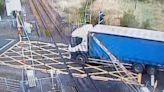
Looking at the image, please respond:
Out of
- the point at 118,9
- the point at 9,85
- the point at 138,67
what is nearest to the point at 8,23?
the point at 118,9

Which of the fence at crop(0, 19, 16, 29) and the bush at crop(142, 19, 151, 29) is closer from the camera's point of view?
the bush at crop(142, 19, 151, 29)

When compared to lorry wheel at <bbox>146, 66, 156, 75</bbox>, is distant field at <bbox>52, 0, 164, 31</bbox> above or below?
above

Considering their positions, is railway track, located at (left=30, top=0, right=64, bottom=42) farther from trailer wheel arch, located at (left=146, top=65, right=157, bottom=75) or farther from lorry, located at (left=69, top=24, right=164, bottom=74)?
trailer wheel arch, located at (left=146, top=65, right=157, bottom=75)

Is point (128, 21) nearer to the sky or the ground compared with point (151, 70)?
nearer to the sky

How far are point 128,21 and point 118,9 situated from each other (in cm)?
200

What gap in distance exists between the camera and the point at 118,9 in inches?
821

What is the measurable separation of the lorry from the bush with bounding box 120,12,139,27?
4174 millimetres

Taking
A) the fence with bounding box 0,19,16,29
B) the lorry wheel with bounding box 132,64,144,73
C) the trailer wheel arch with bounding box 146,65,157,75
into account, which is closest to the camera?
the trailer wheel arch with bounding box 146,65,157,75

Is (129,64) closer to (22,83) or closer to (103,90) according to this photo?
(103,90)

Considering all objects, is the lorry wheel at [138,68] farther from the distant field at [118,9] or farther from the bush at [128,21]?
the distant field at [118,9]

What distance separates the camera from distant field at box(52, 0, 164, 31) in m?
19.6

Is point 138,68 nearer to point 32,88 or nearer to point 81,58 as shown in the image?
point 81,58

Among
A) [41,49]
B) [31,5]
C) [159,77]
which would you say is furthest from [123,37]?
[31,5]

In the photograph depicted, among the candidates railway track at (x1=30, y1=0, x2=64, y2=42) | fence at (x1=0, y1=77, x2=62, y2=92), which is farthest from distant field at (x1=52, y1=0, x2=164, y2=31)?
fence at (x1=0, y1=77, x2=62, y2=92)
